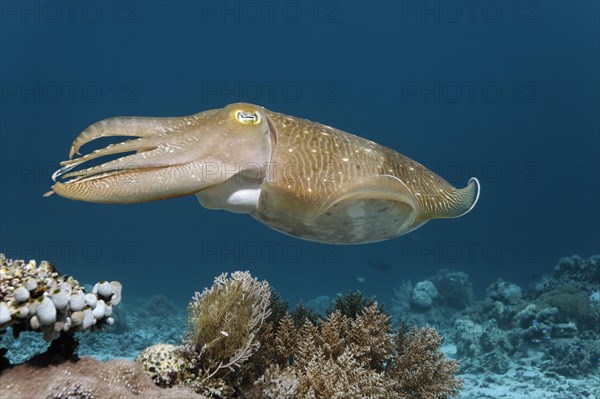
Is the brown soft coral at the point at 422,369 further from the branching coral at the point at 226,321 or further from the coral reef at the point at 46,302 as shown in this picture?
the coral reef at the point at 46,302

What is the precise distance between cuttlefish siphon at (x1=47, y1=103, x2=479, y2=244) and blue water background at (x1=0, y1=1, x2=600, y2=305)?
6961cm

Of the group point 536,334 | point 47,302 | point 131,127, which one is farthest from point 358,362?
point 536,334

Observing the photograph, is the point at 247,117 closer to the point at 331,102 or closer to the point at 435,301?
the point at 435,301

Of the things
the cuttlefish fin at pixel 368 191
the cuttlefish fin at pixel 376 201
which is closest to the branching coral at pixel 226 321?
the cuttlefish fin at pixel 376 201

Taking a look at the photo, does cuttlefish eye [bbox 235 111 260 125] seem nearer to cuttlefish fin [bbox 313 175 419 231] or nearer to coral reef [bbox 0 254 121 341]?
cuttlefish fin [bbox 313 175 419 231]

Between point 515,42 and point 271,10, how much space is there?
171 ft

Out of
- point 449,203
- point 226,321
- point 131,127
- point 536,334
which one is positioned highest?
point 536,334

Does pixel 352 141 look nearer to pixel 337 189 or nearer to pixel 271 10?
pixel 337 189

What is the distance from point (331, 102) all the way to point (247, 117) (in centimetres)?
9929

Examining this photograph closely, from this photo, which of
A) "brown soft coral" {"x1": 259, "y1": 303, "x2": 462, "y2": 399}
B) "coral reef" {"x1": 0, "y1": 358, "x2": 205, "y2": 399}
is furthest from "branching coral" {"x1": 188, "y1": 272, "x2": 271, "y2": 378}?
"coral reef" {"x1": 0, "y1": 358, "x2": 205, "y2": 399}

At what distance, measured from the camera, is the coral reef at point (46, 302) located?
9.62 feet

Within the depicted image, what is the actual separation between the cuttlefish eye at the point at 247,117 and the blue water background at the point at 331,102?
230ft

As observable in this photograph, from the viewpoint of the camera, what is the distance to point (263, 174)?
4180mm

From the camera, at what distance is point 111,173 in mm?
3518
